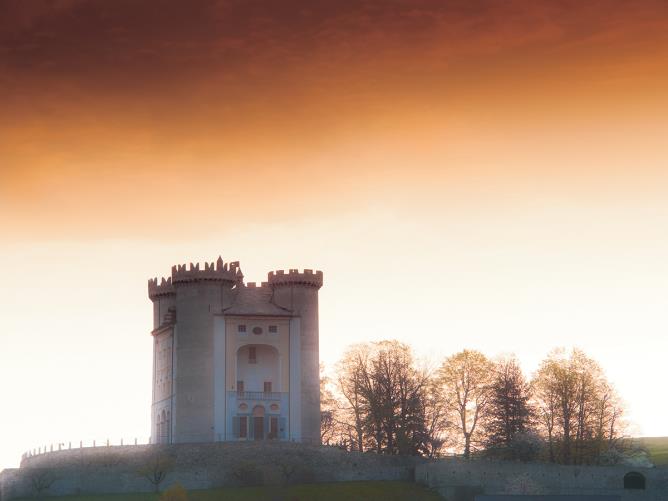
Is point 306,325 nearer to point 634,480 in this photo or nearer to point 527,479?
point 527,479

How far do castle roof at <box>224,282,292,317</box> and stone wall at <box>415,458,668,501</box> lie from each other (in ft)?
60.5

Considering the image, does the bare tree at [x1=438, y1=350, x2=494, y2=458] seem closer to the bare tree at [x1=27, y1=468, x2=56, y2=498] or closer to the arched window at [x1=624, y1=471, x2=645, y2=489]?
the arched window at [x1=624, y1=471, x2=645, y2=489]

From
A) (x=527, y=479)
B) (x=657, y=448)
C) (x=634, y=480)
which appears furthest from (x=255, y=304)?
(x=657, y=448)

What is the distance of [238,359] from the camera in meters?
125

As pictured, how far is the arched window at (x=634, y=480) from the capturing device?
113m

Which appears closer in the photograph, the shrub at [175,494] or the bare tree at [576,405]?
the shrub at [175,494]

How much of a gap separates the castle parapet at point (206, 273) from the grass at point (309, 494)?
20.5 metres

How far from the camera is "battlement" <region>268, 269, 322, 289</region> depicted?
12612 centimetres

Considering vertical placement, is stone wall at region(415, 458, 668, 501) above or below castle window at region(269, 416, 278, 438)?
below

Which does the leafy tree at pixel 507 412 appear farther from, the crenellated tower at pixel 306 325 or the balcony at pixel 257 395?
the balcony at pixel 257 395

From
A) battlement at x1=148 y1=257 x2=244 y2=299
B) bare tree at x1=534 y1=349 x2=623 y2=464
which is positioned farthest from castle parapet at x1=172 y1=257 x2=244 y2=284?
bare tree at x1=534 y1=349 x2=623 y2=464

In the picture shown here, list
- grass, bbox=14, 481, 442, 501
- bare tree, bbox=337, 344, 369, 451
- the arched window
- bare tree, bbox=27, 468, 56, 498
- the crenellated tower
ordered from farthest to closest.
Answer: bare tree, bbox=337, 344, 369, 451 < the crenellated tower < the arched window < bare tree, bbox=27, 468, 56, 498 < grass, bbox=14, 481, 442, 501

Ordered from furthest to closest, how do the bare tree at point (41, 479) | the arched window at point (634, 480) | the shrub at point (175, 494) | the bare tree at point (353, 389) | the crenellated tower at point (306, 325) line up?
the bare tree at point (353, 389) → the crenellated tower at point (306, 325) → the arched window at point (634, 480) → the bare tree at point (41, 479) → the shrub at point (175, 494)

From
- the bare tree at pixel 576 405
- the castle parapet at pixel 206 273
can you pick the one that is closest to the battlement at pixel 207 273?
the castle parapet at pixel 206 273
